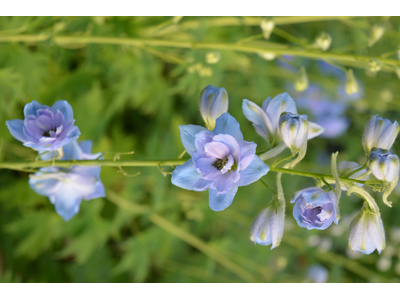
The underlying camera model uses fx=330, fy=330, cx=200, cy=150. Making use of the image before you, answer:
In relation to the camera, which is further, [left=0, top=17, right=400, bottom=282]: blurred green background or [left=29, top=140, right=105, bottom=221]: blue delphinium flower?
[left=0, top=17, right=400, bottom=282]: blurred green background

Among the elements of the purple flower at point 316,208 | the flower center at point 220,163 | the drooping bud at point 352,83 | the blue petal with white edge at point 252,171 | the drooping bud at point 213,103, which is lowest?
the purple flower at point 316,208

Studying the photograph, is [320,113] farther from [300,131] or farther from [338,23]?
[300,131]

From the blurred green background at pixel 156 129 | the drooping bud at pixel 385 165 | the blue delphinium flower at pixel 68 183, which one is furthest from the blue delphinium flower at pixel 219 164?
the blurred green background at pixel 156 129

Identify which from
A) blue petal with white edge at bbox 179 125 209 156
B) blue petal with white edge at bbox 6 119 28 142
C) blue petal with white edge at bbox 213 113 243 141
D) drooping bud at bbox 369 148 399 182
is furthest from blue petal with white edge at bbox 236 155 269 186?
blue petal with white edge at bbox 6 119 28 142

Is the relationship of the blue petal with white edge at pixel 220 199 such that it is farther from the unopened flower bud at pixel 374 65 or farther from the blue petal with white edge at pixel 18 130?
the unopened flower bud at pixel 374 65

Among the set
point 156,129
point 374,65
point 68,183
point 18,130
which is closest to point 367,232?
point 374,65

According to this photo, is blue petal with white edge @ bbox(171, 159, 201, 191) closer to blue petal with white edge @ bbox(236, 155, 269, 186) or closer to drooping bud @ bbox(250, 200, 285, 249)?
blue petal with white edge @ bbox(236, 155, 269, 186)
